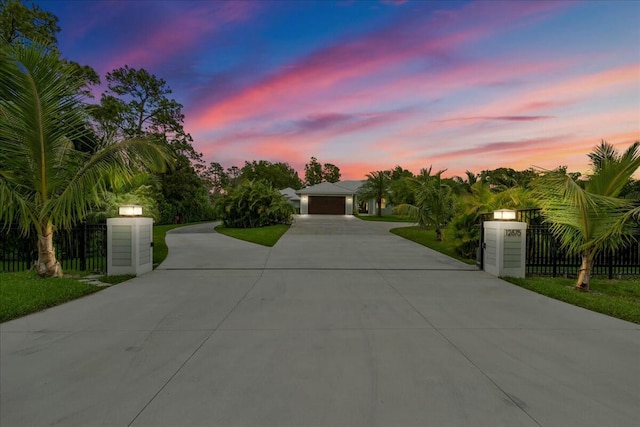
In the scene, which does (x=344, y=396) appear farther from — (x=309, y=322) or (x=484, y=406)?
(x=309, y=322)

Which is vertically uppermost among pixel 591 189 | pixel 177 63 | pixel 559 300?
pixel 177 63

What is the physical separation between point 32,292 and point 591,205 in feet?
34.0

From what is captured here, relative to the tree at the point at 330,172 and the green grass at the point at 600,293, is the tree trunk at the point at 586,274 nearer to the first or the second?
the green grass at the point at 600,293

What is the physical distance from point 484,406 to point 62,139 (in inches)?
333

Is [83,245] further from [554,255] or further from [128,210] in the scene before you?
[554,255]

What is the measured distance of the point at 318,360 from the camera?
120 inches

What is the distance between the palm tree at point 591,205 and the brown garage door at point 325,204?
29.9 metres

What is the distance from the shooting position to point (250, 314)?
14.8 ft

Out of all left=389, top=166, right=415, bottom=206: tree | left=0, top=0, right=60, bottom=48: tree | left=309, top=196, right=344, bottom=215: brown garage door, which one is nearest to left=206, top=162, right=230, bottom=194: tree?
left=309, top=196, right=344, bottom=215: brown garage door

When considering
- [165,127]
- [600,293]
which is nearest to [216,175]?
[165,127]

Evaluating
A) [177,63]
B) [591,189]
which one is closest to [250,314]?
[591,189]

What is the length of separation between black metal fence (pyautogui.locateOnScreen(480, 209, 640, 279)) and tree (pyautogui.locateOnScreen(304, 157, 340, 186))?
61996 millimetres

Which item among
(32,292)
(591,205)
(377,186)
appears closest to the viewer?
(32,292)

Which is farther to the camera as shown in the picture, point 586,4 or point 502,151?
point 502,151
